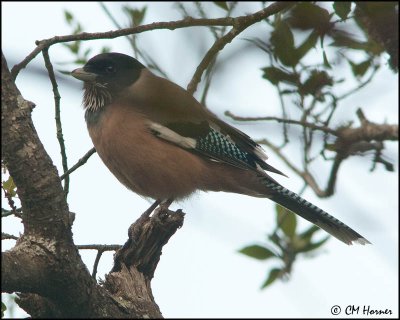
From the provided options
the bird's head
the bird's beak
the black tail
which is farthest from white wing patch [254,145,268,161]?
the bird's beak

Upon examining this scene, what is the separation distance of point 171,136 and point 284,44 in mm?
3123

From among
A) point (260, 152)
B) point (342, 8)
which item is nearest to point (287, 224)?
point (260, 152)

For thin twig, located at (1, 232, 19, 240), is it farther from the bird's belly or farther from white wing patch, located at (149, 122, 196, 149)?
white wing patch, located at (149, 122, 196, 149)

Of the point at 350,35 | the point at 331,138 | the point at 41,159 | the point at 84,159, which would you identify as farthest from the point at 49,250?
the point at 350,35

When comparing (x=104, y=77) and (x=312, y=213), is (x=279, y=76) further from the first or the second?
(x=104, y=77)

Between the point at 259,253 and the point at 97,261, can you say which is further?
the point at 259,253

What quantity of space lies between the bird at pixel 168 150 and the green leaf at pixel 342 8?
2.82 m

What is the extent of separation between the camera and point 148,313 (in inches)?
195

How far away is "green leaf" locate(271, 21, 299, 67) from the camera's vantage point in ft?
11.4

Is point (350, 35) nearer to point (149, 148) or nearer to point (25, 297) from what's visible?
point (25, 297)

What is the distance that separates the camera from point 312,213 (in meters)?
7.23

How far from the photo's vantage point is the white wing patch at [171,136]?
6.64 metres

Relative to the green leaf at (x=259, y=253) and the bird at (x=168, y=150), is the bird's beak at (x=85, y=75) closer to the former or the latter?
the bird at (x=168, y=150)

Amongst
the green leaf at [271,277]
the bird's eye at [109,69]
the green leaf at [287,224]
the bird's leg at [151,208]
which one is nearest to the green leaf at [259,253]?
the green leaf at [271,277]
